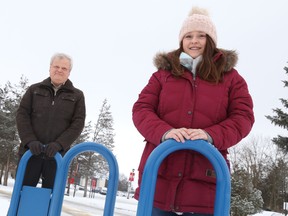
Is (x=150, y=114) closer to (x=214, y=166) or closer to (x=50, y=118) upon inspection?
(x=214, y=166)

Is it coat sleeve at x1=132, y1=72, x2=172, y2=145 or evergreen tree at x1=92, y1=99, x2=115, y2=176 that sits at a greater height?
evergreen tree at x1=92, y1=99, x2=115, y2=176

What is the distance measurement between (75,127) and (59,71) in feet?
1.82

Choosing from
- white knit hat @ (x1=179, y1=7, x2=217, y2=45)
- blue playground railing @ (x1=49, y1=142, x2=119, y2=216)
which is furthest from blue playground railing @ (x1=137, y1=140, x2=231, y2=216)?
blue playground railing @ (x1=49, y1=142, x2=119, y2=216)

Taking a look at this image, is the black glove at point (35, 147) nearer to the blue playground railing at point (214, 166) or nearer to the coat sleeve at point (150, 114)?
the coat sleeve at point (150, 114)

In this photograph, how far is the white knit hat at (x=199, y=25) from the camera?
7.84ft

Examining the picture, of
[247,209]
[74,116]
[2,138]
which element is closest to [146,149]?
[74,116]

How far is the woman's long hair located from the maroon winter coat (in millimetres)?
34

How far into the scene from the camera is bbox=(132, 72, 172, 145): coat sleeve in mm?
1982

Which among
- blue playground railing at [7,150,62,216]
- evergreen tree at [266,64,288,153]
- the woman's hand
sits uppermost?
evergreen tree at [266,64,288,153]

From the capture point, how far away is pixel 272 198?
43.7 m

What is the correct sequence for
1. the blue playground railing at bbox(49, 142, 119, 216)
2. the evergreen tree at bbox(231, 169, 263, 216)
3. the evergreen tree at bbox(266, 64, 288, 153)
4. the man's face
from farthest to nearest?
the evergreen tree at bbox(266, 64, 288, 153), the evergreen tree at bbox(231, 169, 263, 216), the man's face, the blue playground railing at bbox(49, 142, 119, 216)

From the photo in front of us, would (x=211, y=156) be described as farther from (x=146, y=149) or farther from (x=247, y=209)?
(x=247, y=209)

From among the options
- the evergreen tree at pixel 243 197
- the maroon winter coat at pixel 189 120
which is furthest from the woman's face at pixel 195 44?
the evergreen tree at pixel 243 197

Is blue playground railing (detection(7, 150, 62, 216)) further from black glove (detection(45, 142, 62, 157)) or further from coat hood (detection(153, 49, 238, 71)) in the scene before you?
coat hood (detection(153, 49, 238, 71))
